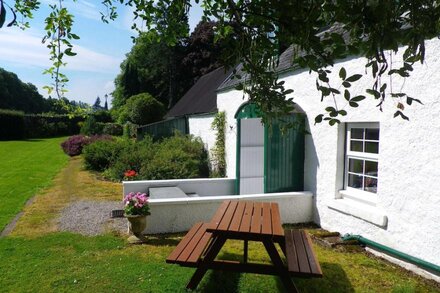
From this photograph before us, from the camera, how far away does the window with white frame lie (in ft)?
20.9

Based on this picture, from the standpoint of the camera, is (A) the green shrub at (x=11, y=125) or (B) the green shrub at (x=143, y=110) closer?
(B) the green shrub at (x=143, y=110)

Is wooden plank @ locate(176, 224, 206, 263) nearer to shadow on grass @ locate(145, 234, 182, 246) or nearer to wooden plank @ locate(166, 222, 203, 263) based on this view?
wooden plank @ locate(166, 222, 203, 263)

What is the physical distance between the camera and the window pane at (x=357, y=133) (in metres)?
6.68

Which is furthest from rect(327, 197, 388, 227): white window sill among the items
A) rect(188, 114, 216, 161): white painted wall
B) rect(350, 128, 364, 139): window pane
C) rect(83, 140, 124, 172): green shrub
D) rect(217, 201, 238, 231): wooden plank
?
rect(83, 140, 124, 172): green shrub

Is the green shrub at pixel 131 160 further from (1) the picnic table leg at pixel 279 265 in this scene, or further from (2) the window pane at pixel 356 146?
(1) the picnic table leg at pixel 279 265

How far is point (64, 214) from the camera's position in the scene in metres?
9.02

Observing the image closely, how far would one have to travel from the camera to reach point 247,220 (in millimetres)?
4660

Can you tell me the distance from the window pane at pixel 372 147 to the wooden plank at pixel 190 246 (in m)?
3.46

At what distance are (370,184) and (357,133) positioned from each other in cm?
102

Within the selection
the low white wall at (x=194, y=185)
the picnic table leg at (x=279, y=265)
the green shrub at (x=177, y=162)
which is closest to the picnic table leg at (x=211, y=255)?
the picnic table leg at (x=279, y=265)

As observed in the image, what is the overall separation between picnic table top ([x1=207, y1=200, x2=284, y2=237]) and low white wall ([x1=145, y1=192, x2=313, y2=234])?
188 cm

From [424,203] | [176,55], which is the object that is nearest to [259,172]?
[424,203]

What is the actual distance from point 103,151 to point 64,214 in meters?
8.25

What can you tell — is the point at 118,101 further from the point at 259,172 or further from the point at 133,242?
the point at 133,242
